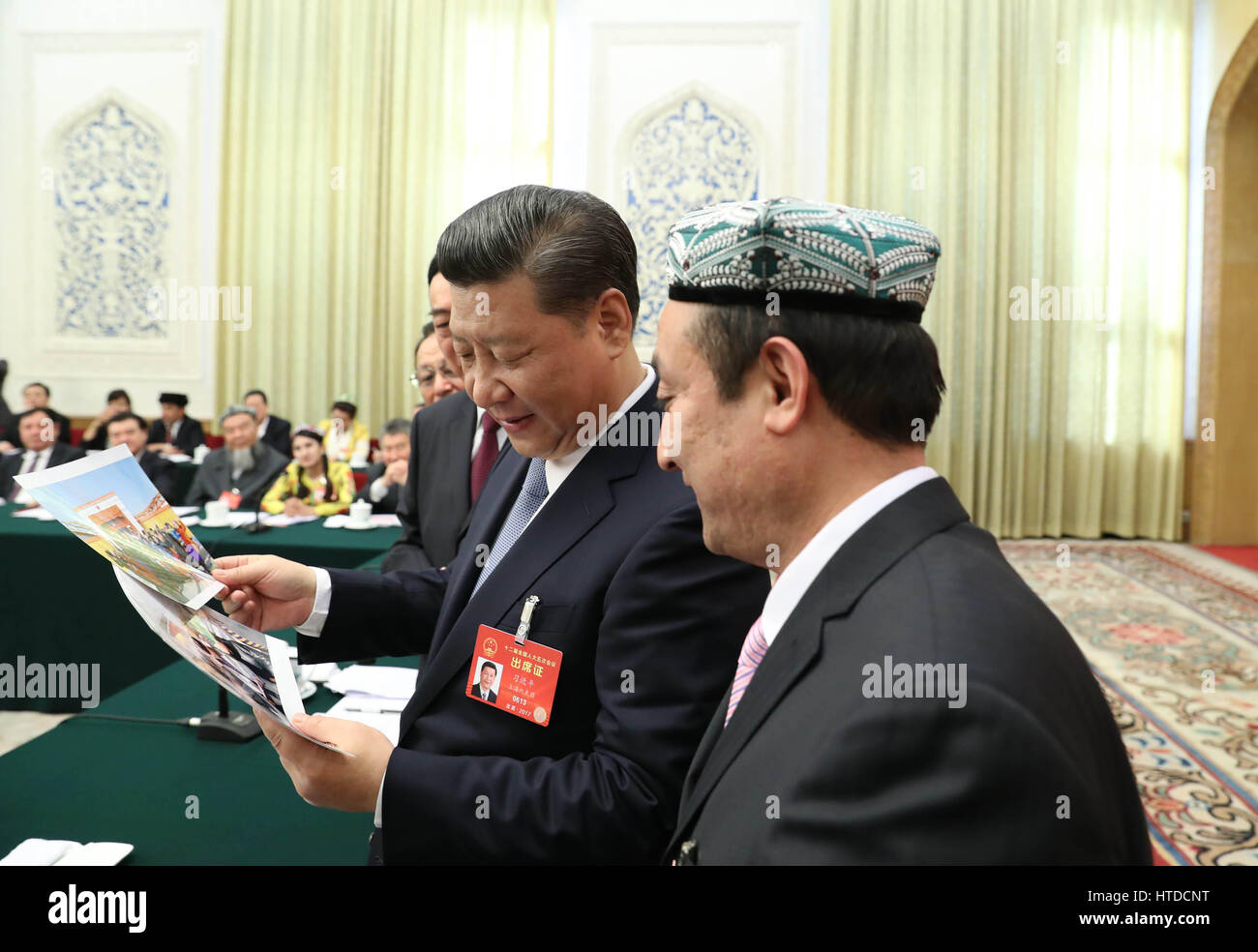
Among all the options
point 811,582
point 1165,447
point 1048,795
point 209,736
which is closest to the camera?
point 1048,795

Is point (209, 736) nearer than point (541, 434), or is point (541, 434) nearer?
point (541, 434)

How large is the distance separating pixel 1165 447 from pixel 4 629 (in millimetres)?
8943

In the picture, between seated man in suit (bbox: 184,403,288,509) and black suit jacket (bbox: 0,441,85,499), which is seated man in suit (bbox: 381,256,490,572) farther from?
black suit jacket (bbox: 0,441,85,499)

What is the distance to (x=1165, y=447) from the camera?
29.7ft

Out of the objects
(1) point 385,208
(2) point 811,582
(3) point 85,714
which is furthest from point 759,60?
(2) point 811,582

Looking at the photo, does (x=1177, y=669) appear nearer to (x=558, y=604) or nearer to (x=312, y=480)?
(x=558, y=604)

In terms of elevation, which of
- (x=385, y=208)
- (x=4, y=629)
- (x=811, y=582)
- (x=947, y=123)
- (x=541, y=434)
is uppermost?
(x=947, y=123)

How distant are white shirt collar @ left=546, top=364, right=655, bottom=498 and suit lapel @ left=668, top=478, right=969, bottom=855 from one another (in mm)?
584

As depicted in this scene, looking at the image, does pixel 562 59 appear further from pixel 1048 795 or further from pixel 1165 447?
pixel 1048 795

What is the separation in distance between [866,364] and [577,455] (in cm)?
63

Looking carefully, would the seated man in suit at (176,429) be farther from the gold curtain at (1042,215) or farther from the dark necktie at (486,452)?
the dark necktie at (486,452)

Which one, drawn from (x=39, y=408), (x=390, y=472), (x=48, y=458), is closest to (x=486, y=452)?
(x=390, y=472)

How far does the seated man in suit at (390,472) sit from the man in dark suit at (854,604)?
4.78 m

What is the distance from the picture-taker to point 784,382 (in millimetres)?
921
